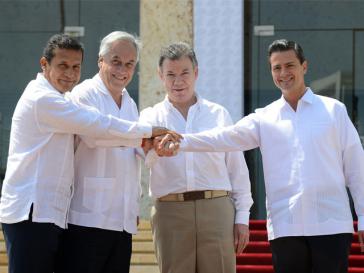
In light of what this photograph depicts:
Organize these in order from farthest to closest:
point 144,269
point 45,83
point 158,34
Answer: point 158,34, point 144,269, point 45,83

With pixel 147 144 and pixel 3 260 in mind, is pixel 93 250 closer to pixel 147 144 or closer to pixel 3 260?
pixel 147 144

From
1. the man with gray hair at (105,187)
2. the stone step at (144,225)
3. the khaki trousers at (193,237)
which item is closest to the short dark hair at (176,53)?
the man with gray hair at (105,187)

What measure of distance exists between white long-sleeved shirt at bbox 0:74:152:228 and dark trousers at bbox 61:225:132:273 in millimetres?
134

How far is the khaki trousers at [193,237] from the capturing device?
4.41 metres

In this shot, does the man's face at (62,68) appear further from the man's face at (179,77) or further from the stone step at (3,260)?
the stone step at (3,260)

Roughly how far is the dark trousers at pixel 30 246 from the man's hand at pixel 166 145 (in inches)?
26.8

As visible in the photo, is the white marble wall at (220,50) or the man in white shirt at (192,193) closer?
the man in white shirt at (192,193)

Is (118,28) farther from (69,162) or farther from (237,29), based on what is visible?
A: (69,162)

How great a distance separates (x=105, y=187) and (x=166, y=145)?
37 cm

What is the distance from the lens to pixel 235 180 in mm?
4605

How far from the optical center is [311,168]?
13.3 feet

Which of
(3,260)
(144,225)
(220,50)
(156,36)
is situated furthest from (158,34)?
(3,260)

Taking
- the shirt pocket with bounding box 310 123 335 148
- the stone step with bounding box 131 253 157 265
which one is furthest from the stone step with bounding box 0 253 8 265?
the shirt pocket with bounding box 310 123 335 148

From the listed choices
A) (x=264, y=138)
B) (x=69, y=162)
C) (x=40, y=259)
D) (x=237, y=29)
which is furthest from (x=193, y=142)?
(x=237, y=29)
